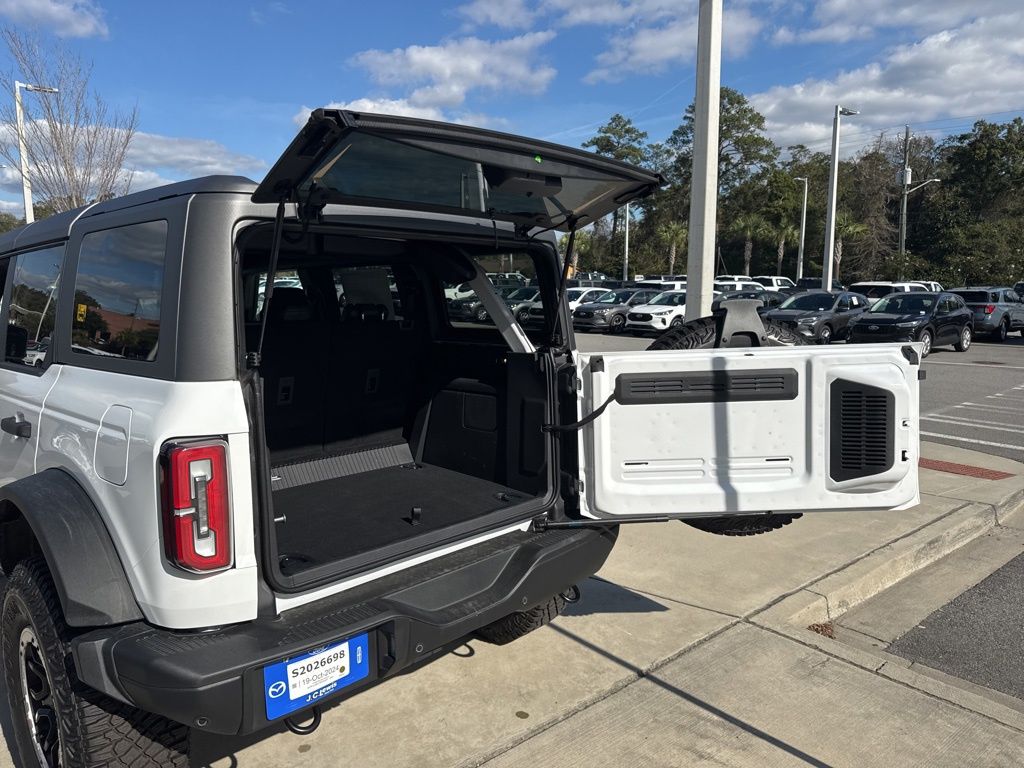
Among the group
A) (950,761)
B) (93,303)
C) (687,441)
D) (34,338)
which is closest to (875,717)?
(950,761)

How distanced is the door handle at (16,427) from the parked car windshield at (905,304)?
19.2 metres

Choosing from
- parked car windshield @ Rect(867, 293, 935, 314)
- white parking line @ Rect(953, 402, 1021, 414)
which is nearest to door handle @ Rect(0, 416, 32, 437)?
white parking line @ Rect(953, 402, 1021, 414)

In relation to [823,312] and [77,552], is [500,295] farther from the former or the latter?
[823,312]

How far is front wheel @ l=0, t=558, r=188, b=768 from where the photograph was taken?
2.30 meters

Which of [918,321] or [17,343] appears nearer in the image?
[17,343]

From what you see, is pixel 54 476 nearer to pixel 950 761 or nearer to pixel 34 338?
pixel 34 338

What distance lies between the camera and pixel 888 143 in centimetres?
5875

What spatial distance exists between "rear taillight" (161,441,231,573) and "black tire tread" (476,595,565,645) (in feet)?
5.53

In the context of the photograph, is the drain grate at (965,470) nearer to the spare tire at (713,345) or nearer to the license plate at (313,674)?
the spare tire at (713,345)

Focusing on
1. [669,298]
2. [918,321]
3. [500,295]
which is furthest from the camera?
[669,298]

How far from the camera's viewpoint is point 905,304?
1877 cm

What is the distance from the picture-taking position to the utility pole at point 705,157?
8117 millimetres

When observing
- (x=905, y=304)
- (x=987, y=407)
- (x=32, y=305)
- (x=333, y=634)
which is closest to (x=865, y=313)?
(x=905, y=304)

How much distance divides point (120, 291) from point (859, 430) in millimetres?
2748
